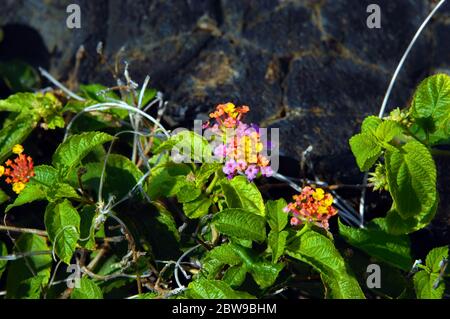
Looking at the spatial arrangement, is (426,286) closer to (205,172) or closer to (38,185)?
(205,172)

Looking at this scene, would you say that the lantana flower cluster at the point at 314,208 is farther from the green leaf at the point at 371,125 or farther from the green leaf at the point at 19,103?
the green leaf at the point at 19,103

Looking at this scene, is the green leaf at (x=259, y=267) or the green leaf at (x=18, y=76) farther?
the green leaf at (x=18, y=76)

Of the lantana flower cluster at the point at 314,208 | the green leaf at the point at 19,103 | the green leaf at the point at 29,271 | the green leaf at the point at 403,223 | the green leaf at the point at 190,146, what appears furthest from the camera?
the green leaf at the point at 19,103

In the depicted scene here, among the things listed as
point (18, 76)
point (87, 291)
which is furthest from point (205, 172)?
point (18, 76)

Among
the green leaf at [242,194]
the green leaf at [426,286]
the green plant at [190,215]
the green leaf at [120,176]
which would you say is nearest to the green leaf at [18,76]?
the green plant at [190,215]

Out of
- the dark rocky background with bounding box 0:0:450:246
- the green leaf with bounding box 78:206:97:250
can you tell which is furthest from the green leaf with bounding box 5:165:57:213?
the dark rocky background with bounding box 0:0:450:246
